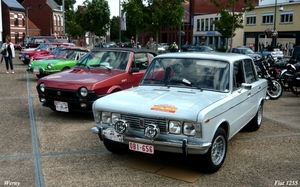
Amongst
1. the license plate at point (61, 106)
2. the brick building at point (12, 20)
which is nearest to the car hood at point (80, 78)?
the license plate at point (61, 106)

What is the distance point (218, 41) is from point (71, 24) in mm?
25528

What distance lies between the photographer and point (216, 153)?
4875mm

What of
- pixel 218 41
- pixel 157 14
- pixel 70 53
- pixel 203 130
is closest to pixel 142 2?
pixel 157 14

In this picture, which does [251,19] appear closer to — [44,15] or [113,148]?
[113,148]

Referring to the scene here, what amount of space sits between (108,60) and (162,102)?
13.1ft

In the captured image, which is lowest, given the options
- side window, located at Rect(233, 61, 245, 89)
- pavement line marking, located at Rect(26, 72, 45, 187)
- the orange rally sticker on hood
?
pavement line marking, located at Rect(26, 72, 45, 187)

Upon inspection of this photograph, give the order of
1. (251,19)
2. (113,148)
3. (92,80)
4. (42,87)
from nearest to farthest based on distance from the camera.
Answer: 1. (113,148)
2. (92,80)
3. (42,87)
4. (251,19)

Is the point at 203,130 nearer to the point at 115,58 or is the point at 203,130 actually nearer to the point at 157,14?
the point at 115,58

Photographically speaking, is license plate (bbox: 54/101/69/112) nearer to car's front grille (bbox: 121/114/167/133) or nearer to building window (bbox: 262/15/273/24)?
car's front grille (bbox: 121/114/167/133)

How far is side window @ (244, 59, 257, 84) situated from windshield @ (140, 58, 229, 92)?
2.98ft

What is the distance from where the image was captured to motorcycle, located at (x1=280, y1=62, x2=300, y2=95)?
11.4 m

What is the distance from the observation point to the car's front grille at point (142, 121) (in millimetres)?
4465

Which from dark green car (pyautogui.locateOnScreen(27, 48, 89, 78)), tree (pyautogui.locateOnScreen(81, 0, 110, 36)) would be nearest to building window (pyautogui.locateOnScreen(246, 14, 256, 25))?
tree (pyautogui.locateOnScreen(81, 0, 110, 36))

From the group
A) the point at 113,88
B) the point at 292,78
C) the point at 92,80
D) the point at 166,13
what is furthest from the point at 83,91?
the point at 166,13
